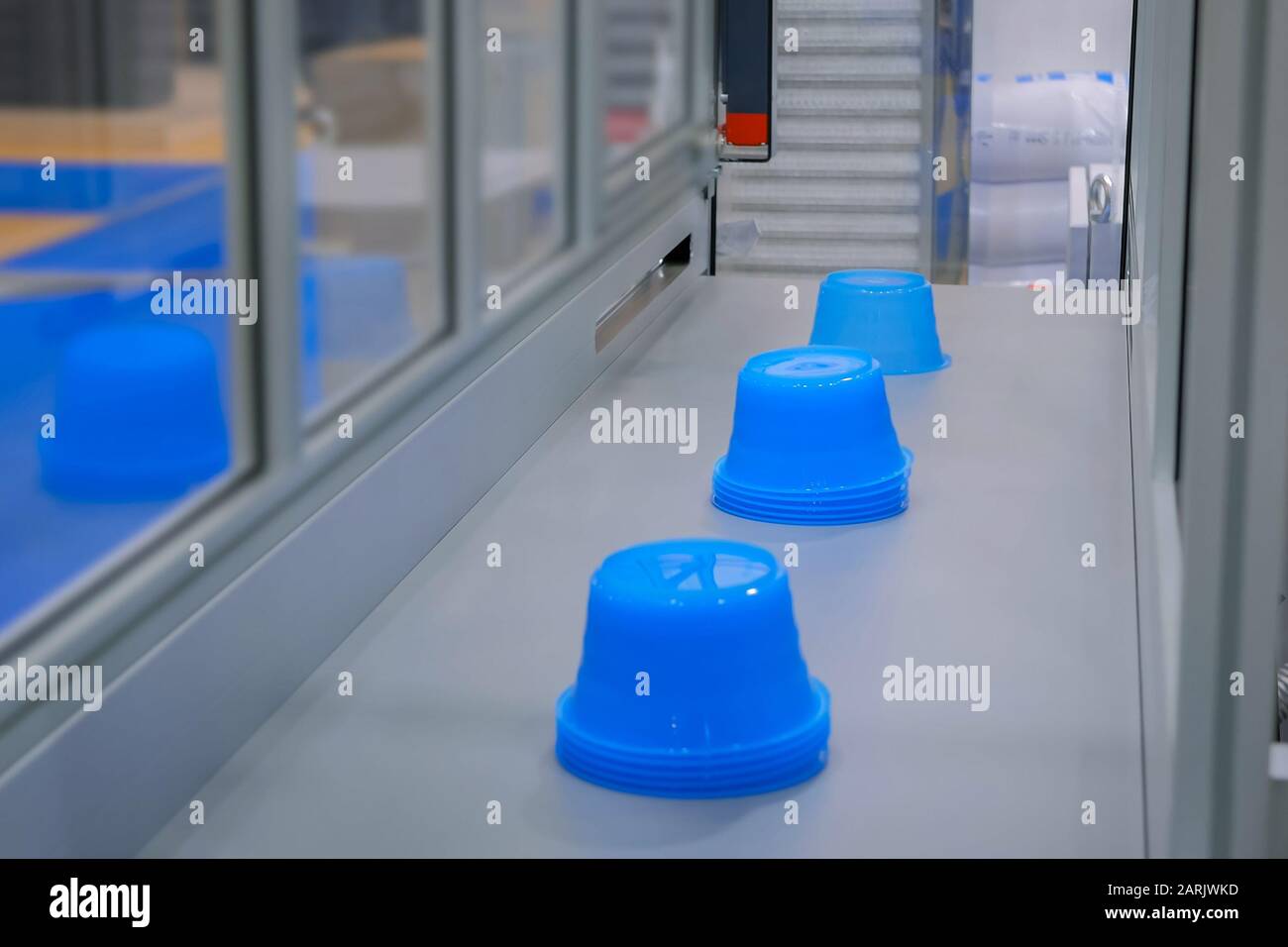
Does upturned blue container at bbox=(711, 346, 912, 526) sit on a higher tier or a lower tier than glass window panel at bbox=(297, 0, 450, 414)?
lower

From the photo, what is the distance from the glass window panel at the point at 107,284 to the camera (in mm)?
1543

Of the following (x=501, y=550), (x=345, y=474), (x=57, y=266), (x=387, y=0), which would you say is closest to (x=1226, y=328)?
(x=57, y=266)

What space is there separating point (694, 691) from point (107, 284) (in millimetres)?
769

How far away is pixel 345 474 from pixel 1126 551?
1122 mm

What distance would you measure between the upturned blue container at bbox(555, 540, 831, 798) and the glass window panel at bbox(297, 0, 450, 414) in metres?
0.66

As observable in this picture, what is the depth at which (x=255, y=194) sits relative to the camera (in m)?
1.90

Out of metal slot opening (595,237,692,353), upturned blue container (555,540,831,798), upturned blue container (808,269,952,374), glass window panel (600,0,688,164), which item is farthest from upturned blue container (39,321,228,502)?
glass window panel (600,0,688,164)

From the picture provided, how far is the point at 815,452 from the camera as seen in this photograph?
2562 mm

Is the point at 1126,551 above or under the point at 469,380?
under

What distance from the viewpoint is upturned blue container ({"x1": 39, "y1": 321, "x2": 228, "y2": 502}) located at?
5.79 feet

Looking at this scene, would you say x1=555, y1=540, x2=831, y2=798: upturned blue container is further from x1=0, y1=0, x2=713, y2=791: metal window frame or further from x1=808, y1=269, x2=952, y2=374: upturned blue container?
x1=808, y1=269, x2=952, y2=374: upturned blue container

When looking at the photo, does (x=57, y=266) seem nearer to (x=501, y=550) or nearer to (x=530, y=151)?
(x=501, y=550)

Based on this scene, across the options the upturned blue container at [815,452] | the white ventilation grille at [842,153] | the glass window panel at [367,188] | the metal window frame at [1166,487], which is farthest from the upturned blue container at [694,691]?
the white ventilation grille at [842,153]
